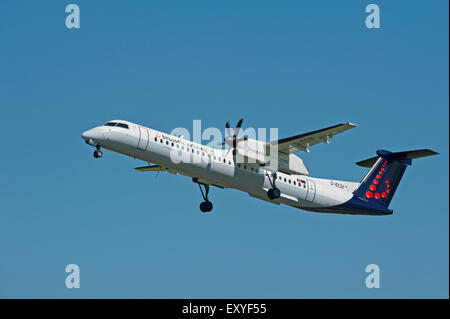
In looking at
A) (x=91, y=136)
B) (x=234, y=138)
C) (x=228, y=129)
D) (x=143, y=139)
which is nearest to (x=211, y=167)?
(x=234, y=138)

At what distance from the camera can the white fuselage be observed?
77.4 ft

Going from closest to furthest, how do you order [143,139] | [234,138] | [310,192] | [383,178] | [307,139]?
1. [143,139]
2. [307,139]
3. [234,138]
4. [310,192]
5. [383,178]

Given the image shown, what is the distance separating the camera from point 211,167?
24.6 metres

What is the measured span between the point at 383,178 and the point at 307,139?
5.27m

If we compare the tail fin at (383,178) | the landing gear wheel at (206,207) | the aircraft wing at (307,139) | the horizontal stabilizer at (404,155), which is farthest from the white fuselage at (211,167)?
the horizontal stabilizer at (404,155)

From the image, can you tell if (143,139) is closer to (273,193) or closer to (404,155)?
(273,193)

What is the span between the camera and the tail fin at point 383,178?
27891 mm

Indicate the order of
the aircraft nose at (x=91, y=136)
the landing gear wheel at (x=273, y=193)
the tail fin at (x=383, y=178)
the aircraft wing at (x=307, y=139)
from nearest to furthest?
the aircraft nose at (x=91, y=136) → the aircraft wing at (x=307, y=139) → the landing gear wheel at (x=273, y=193) → the tail fin at (x=383, y=178)

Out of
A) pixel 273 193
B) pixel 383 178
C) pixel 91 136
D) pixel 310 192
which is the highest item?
pixel 91 136

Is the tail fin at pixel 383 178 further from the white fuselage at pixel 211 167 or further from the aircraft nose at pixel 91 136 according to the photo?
the aircraft nose at pixel 91 136

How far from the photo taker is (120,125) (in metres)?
23.8

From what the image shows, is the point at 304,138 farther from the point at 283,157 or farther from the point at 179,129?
the point at 179,129
